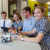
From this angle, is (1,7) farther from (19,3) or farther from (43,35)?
(43,35)

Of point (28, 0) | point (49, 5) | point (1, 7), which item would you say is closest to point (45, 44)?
point (1, 7)

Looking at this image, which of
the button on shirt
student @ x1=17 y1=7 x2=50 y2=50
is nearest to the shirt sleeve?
student @ x1=17 y1=7 x2=50 y2=50

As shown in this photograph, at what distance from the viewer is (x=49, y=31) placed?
162cm

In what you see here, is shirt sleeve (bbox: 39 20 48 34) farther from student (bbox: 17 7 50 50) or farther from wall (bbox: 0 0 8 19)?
wall (bbox: 0 0 8 19)

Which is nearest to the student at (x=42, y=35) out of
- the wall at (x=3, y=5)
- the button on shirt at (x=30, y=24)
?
the button on shirt at (x=30, y=24)

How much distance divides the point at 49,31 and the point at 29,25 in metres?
0.94

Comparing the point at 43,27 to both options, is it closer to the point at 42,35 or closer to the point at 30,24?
the point at 42,35

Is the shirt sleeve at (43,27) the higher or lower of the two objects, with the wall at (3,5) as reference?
lower

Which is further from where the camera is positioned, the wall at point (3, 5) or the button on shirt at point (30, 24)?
the wall at point (3, 5)

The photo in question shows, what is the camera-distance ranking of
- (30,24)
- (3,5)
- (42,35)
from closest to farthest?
1. (42,35)
2. (30,24)
3. (3,5)

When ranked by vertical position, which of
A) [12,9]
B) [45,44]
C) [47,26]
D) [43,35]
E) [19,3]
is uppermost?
[19,3]

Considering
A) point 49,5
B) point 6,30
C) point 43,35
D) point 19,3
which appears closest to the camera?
point 43,35

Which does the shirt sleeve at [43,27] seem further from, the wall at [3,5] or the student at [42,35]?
the wall at [3,5]

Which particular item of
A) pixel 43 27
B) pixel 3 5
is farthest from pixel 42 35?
pixel 3 5
